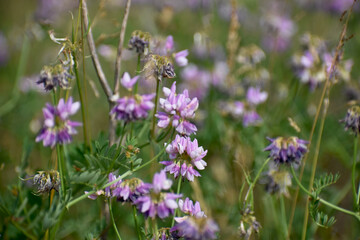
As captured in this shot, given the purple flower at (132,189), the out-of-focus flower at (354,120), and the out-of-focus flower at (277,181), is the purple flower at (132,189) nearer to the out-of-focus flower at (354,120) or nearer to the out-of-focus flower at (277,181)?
the out-of-focus flower at (277,181)

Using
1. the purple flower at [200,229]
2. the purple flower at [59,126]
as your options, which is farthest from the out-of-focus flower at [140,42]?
the purple flower at [200,229]

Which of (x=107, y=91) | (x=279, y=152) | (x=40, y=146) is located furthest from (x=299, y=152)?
(x=40, y=146)

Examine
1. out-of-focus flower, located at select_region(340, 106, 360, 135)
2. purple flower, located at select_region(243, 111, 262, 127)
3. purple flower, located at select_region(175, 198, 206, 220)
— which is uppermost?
purple flower, located at select_region(243, 111, 262, 127)

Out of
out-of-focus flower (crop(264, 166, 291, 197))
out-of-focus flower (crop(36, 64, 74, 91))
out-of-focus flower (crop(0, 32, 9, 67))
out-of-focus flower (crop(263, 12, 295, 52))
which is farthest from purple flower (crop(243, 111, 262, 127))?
out-of-focus flower (crop(0, 32, 9, 67))

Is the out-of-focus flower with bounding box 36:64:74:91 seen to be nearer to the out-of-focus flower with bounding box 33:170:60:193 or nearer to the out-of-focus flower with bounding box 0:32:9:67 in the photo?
the out-of-focus flower with bounding box 33:170:60:193

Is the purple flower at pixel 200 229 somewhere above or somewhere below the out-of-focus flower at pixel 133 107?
below

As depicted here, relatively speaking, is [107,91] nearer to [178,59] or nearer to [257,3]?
[178,59]
